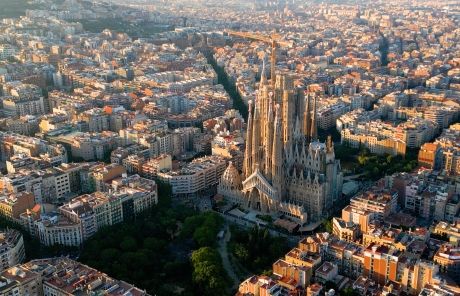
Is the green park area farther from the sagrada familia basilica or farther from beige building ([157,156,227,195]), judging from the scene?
beige building ([157,156,227,195])

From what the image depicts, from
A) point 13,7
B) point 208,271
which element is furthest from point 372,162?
point 13,7

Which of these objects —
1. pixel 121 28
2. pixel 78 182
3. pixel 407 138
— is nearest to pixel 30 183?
pixel 78 182

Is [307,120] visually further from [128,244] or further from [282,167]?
[128,244]

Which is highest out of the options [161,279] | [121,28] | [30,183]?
[121,28]

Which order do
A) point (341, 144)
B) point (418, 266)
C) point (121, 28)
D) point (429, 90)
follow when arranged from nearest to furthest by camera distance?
point (418, 266) → point (341, 144) → point (429, 90) → point (121, 28)

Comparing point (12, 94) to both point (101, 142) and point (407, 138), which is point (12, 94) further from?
point (407, 138)

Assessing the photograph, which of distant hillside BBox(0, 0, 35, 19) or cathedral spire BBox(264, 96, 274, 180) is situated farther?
distant hillside BBox(0, 0, 35, 19)

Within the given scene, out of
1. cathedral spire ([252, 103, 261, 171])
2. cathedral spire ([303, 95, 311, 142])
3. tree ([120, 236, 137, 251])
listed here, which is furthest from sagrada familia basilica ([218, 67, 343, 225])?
tree ([120, 236, 137, 251])

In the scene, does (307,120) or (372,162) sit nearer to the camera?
(307,120)
